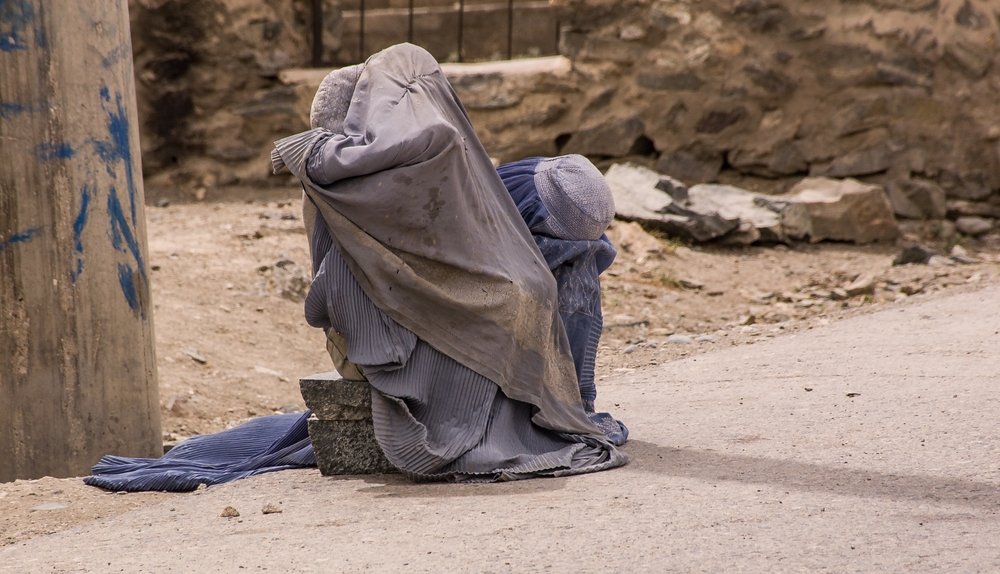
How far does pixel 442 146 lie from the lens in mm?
3115

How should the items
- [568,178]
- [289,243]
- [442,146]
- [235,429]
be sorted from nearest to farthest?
[442,146], [568,178], [235,429], [289,243]

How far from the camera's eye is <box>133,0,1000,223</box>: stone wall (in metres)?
7.40

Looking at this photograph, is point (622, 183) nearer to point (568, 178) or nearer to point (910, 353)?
point (910, 353)

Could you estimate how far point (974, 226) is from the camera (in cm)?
734

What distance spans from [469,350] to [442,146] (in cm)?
53

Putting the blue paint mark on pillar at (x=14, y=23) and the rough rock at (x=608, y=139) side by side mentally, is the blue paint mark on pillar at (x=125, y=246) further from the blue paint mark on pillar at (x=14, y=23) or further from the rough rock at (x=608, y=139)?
the rough rock at (x=608, y=139)

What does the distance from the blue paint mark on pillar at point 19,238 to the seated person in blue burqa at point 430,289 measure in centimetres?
79

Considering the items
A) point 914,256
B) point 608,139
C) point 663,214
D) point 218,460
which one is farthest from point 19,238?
point 608,139

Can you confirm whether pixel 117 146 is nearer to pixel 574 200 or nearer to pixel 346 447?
pixel 346 447

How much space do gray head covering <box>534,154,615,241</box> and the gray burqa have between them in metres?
0.22

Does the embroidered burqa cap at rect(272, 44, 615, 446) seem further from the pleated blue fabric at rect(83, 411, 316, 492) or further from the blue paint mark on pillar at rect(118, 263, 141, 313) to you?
the blue paint mark on pillar at rect(118, 263, 141, 313)

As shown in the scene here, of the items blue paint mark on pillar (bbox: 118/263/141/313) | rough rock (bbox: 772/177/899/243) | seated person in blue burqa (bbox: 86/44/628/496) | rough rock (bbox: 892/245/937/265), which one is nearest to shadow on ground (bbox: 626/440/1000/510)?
seated person in blue burqa (bbox: 86/44/628/496)

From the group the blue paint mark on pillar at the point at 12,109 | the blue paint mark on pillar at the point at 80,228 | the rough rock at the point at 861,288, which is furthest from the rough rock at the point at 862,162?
the blue paint mark on pillar at the point at 12,109

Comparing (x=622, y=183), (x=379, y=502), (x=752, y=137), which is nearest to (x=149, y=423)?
(x=379, y=502)
